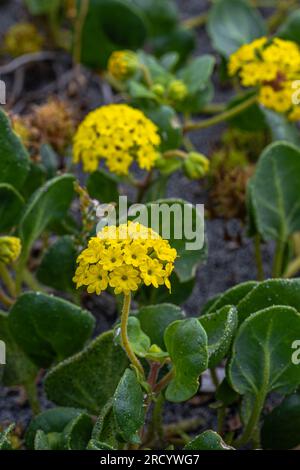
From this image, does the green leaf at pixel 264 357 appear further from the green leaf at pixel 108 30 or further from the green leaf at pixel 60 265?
the green leaf at pixel 108 30

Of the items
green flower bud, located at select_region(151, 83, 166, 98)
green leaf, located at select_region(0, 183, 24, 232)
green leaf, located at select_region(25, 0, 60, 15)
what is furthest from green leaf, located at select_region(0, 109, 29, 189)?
green leaf, located at select_region(25, 0, 60, 15)

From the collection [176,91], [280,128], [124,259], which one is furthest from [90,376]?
[280,128]

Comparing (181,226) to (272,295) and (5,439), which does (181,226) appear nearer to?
(272,295)

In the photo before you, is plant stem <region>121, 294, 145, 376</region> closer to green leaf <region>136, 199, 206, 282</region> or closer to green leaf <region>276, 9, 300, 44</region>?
green leaf <region>136, 199, 206, 282</region>

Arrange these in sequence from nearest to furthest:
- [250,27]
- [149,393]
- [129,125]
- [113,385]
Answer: [149,393] → [113,385] → [129,125] → [250,27]

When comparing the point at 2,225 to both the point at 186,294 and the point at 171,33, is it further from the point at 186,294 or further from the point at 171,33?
the point at 171,33

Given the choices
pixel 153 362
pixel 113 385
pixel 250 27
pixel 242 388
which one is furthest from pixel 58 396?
pixel 250 27
